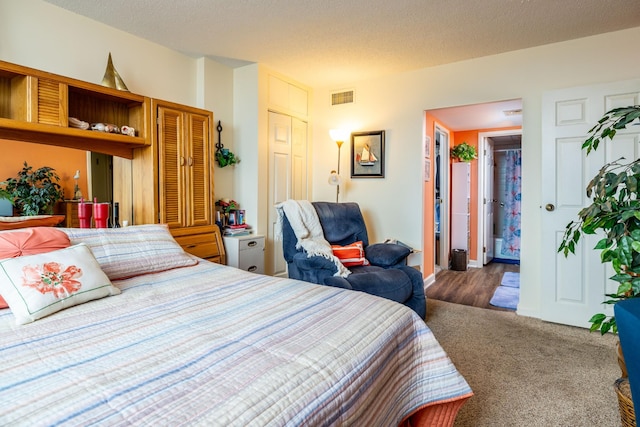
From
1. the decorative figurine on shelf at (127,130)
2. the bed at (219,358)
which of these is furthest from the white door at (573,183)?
the decorative figurine on shelf at (127,130)

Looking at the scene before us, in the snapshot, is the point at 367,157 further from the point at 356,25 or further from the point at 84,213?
the point at 84,213

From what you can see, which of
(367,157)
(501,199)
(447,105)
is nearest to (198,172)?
(367,157)

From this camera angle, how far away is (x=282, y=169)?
13.4 ft

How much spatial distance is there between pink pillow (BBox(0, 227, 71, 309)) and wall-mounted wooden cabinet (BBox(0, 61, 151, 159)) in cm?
88

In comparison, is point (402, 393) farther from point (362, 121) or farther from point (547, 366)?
point (362, 121)

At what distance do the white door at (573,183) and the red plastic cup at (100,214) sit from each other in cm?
355

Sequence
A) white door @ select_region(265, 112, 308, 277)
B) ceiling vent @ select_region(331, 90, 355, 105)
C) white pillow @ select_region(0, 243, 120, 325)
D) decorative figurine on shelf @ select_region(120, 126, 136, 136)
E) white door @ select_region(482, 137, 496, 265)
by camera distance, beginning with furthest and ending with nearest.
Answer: white door @ select_region(482, 137, 496, 265) → ceiling vent @ select_region(331, 90, 355, 105) → white door @ select_region(265, 112, 308, 277) → decorative figurine on shelf @ select_region(120, 126, 136, 136) → white pillow @ select_region(0, 243, 120, 325)

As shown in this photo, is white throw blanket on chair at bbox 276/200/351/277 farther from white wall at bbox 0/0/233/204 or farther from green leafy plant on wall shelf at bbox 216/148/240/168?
white wall at bbox 0/0/233/204

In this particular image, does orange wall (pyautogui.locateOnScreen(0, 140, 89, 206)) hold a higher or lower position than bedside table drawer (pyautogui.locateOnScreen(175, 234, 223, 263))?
higher

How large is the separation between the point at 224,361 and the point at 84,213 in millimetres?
2044

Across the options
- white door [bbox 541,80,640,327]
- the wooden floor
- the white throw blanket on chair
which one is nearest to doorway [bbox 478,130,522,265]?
the wooden floor

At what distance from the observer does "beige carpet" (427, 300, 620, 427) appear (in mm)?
1753

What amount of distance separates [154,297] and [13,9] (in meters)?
2.32

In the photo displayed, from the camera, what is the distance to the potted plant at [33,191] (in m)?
2.18
